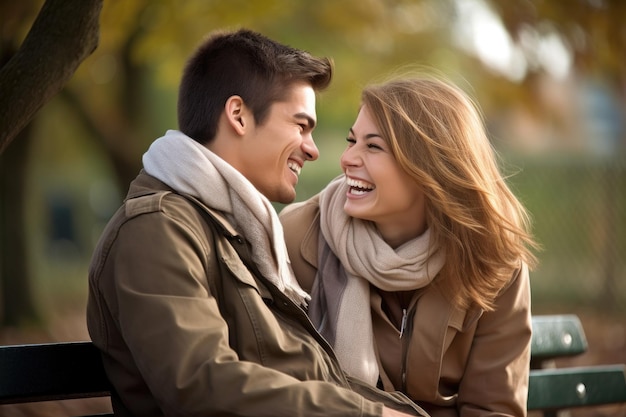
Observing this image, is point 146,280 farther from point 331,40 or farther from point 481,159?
point 331,40

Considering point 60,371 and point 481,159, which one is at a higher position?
point 481,159

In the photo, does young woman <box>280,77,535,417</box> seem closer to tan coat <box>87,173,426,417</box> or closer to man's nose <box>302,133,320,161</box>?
man's nose <box>302,133,320,161</box>

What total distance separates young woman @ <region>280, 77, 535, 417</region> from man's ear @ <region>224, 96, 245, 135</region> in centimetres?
40

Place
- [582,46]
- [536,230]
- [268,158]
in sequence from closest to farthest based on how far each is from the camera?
[268,158] < [582,46] < [536,230]

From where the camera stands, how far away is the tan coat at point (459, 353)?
3830 millimetres

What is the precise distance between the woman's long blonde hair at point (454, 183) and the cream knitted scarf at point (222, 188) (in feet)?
1.99

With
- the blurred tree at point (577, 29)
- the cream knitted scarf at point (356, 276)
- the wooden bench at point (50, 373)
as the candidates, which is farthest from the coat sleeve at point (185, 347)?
the blurred tree at point (577, 29)

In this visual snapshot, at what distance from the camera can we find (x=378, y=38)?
12.2m

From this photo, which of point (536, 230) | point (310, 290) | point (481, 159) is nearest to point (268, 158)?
point (310, 290)

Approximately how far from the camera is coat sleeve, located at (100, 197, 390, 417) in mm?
3029

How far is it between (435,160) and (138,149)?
826cm

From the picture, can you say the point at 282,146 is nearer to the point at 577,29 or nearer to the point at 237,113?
the point at 237,113

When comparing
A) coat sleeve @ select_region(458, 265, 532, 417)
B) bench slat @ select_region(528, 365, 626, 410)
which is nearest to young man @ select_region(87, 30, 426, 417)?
coat sleeve @ select_region(458, 265, 532, 417)

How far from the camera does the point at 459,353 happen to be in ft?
12.9
